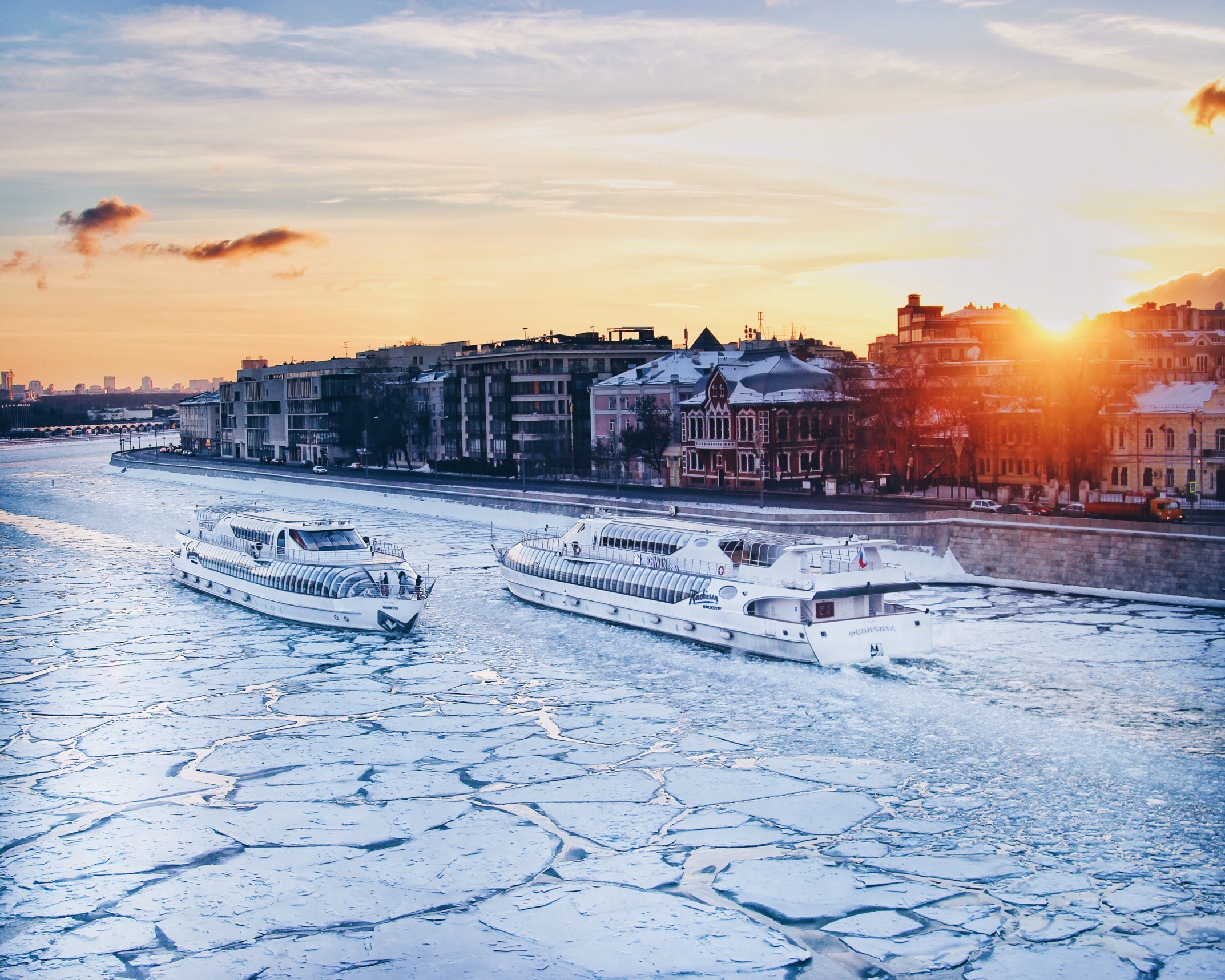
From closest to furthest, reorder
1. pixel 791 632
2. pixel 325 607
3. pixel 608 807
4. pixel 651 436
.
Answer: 1. pixel 608 807
2. pixel 791 632
3. pixel 325 607
4. pixel 651 436

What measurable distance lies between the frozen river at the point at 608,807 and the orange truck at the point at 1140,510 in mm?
11792

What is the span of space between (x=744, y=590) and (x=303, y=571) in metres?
14.1

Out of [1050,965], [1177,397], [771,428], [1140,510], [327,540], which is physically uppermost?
[1177,397]

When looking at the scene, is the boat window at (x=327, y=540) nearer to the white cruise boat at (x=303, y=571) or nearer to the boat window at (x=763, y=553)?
the white cruise boat at (x=303, y=571)

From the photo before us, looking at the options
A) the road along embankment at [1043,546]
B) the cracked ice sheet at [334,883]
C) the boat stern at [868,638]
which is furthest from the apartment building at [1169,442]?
the cracked ice sheet at [334,883]

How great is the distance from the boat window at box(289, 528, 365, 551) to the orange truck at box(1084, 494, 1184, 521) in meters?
27.2

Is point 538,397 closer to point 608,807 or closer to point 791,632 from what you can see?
point 791,632

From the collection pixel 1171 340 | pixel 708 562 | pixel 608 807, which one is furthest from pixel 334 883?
pixel 1171 340

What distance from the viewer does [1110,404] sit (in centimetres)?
6188

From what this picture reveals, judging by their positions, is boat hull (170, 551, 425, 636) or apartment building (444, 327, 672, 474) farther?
apartment building (444, 327, 672, 474)

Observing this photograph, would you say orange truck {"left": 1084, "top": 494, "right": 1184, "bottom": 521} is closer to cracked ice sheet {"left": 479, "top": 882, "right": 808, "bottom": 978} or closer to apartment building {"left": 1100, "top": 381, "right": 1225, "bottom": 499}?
apartment building {"left": 1100, "top": 381, "right": 1225, "bottom": 499}

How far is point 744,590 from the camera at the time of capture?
34.1 meters

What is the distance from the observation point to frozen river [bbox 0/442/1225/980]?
50.5 feet

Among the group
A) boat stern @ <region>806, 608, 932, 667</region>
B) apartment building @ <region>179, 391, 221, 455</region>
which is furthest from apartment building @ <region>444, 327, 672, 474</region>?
apartment building @ <region>179, 391, 221, 455</region>
